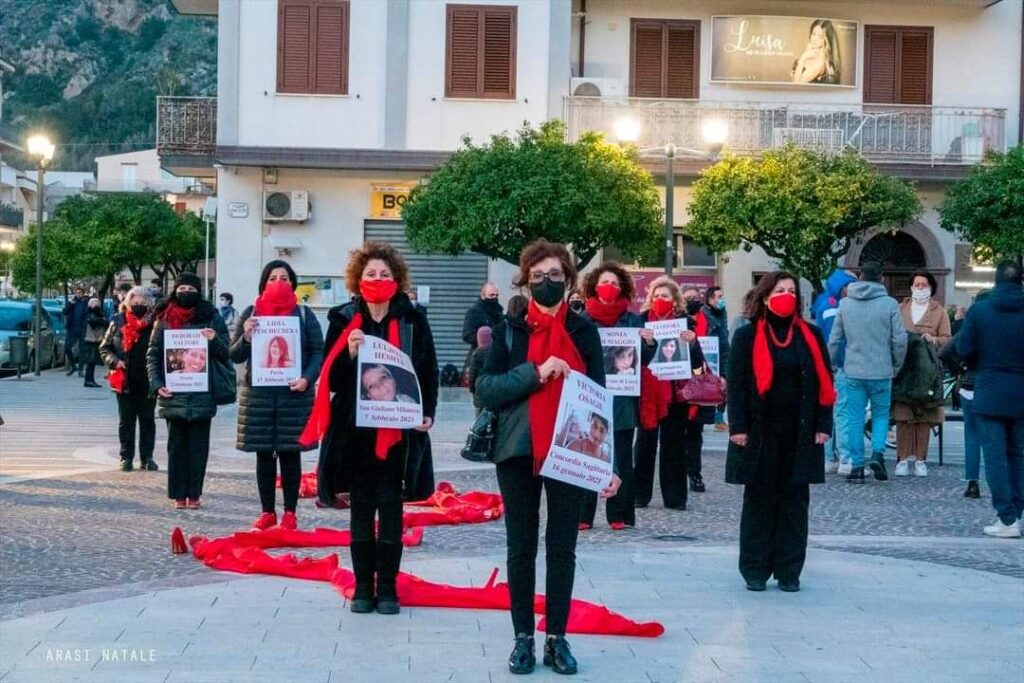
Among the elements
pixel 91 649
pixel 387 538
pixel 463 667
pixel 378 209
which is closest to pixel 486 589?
pixel 387 538

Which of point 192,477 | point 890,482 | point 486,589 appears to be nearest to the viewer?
point 486,589

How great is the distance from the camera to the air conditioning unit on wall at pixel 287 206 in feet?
96.5

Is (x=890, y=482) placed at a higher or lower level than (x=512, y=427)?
lower

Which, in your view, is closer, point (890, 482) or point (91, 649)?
point (91, 649)

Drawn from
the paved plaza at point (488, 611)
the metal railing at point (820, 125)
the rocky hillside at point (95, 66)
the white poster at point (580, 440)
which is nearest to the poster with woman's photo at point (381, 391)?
the paved plaza at point (488, 611)

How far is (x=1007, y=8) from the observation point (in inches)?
1208

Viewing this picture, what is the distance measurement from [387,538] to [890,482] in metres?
8.51

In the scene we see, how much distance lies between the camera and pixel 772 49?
98.2 feet

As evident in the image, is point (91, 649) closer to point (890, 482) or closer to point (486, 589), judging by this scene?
point (486, 589)

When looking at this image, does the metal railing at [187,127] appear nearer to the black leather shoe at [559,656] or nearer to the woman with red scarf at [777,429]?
the woman with red scarf at [777,429]

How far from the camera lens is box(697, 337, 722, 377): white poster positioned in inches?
544

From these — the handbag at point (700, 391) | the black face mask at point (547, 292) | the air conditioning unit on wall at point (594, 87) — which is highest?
the air conditioning unit on wall at point (594, 87)

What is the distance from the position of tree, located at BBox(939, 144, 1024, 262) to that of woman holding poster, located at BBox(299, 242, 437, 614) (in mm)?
20048

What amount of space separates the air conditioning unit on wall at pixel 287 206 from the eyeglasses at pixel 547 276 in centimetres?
2327
